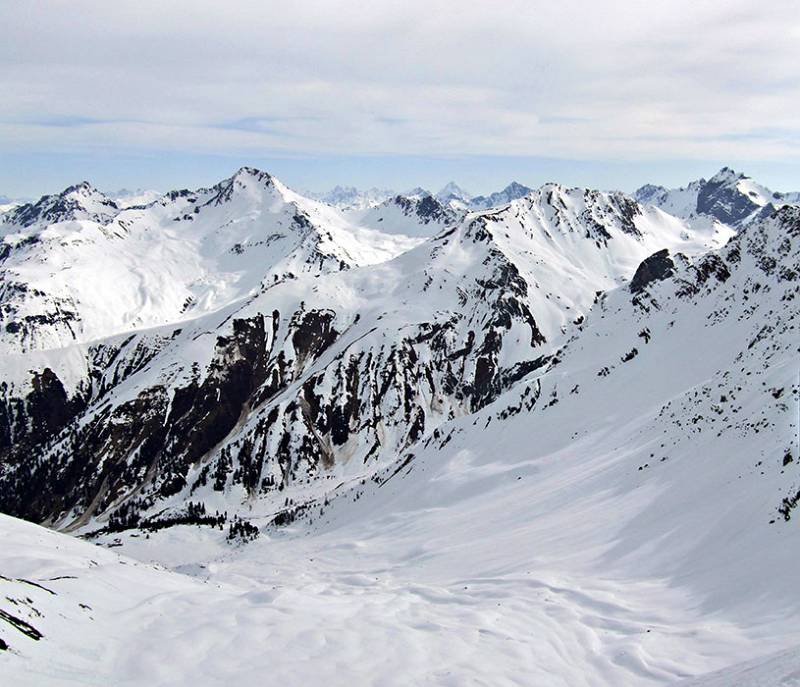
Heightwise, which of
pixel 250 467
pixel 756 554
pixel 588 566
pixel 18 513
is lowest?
pixel 18 513

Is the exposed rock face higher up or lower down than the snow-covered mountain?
higher up

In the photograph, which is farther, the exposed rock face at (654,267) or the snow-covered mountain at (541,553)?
the exposed rock face at (654,267)

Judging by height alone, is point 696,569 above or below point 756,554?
below

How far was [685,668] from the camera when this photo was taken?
654 inches

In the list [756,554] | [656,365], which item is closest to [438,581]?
[756,554]

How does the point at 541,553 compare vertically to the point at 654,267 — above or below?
below

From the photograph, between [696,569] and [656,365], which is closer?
[696,569]

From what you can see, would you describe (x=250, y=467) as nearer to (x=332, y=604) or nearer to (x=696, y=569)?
(x=332, y=604)

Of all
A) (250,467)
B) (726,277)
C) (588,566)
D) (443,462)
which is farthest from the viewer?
(250,467)

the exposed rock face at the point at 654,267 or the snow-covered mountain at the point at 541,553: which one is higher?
the exposed rock face at the point at 654,267

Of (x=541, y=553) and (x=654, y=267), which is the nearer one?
(x=541, y=553)

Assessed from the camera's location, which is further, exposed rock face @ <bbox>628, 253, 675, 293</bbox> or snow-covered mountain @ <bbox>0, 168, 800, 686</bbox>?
exposed rock face @ <bbox>628, 253, 675, 293</bbox>

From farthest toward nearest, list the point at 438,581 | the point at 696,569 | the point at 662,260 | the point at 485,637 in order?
the point at 662,260
the point at 438,581
the point at 696,569
the point at 485,637

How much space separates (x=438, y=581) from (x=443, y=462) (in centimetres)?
4090
